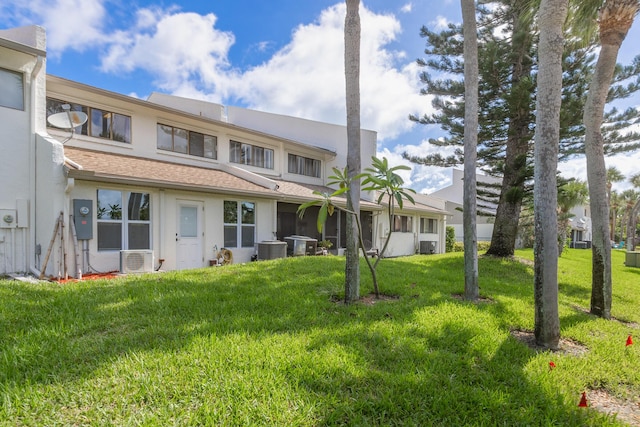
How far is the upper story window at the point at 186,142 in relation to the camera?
36.4 feet

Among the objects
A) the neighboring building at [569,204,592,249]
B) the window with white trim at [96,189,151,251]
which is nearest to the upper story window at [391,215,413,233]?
the window with white trim at [96,189,151,251]

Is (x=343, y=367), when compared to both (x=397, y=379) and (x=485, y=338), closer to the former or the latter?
(x=397, y=379)

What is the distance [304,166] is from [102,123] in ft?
27.9

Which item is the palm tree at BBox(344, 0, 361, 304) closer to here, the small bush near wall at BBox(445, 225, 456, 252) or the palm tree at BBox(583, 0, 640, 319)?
the palm tree at BBox(583, 0, 640, 319)

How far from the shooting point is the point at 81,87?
8883 mm

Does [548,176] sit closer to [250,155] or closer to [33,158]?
[33,158]

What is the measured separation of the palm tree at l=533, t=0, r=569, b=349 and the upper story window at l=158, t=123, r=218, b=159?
35.7ft

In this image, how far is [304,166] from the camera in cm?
1578

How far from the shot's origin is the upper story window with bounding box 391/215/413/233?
17.5m

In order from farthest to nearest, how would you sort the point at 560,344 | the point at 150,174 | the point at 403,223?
the point at 403,223, the point at 150,174, the point at 560,344

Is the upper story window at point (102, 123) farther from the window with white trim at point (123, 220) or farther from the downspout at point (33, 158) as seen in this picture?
the window with white trim at point (123, 220)

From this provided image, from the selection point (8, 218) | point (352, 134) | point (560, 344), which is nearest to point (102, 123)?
point (8, 218)

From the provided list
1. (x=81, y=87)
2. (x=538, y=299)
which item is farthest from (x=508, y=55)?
(x=81, y=87)

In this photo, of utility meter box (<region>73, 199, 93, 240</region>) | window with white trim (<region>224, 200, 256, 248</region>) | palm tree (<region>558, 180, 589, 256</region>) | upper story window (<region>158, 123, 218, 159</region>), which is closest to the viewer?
utility meter box (<region>73, 199, 93, 240</region>)
